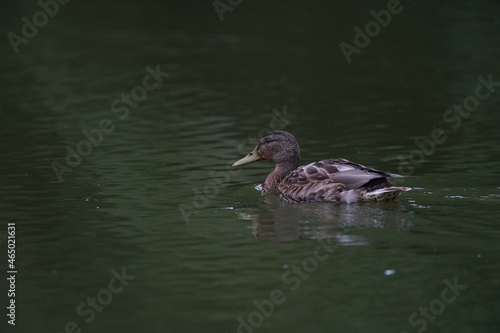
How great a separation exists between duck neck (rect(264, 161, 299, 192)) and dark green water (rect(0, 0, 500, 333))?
0.29 m

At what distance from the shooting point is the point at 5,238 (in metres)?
9.14

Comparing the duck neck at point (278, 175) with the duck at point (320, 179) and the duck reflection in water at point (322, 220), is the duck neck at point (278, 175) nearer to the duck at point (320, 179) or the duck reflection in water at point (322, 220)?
the duck at point (320, 179)

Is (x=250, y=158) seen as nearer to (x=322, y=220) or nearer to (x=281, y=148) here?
(x=281, y=148)

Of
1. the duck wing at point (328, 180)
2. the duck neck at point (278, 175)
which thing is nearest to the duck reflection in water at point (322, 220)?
the duck wing at point (328, 180)

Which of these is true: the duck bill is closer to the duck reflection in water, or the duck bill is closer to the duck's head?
the duck's head

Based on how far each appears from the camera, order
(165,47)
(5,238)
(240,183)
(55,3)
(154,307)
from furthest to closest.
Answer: (55,3), (165,47), (240,183), (5,238), (154,307)

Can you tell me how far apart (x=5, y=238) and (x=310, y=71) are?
37.8 feet

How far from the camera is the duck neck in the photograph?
11289 mm

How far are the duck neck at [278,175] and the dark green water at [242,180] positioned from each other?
288mm

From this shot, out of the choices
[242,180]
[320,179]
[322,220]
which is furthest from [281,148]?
[322,220]

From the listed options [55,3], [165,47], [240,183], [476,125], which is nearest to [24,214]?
[240,183]

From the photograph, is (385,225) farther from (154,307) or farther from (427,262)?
(154,307)

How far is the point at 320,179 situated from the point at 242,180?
5.25 ft

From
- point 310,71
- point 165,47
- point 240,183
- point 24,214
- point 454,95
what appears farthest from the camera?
point 165,47
